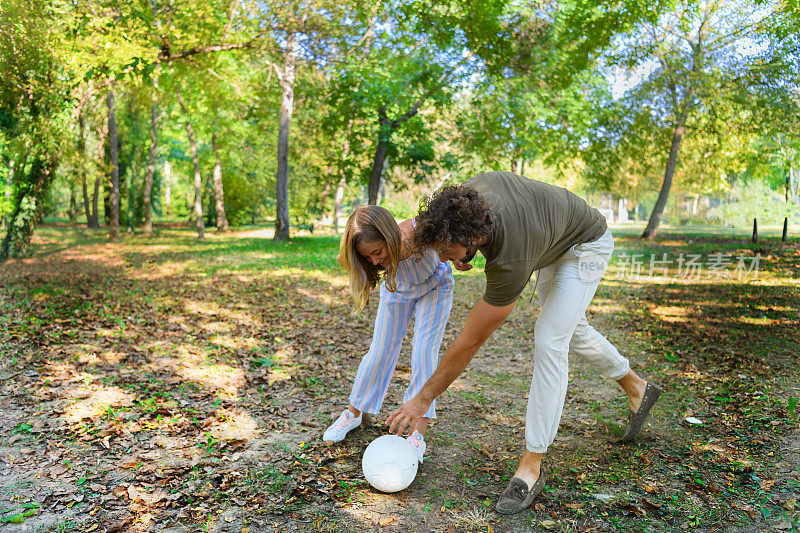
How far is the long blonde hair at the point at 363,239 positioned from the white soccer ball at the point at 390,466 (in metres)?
0.90

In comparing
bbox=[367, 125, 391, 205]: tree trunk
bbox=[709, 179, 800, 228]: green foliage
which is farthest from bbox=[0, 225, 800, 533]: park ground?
bbox=[709, 179, 800, 228]: green foliage

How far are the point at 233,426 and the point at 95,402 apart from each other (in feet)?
4.14

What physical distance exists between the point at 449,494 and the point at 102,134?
19.9 m

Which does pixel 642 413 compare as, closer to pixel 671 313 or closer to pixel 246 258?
pixel 671 313

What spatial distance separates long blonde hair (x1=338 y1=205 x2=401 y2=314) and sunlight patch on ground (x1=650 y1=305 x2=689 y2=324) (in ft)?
21.1

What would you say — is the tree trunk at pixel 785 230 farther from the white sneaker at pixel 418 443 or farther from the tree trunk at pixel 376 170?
the white sneaker at pixel 418 443

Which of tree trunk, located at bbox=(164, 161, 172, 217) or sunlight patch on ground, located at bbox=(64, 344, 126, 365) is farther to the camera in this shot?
tree trunk, located at bbox=(164, 161, 172, 217)

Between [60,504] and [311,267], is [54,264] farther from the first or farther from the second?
[60,504]

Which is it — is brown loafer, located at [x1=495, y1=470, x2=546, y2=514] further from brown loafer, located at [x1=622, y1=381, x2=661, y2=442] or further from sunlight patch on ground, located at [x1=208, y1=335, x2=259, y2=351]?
sunlight patch on ground, located at [x1=208, y1=335, x2=259, y2=351]

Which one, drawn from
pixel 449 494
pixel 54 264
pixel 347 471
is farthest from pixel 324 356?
pixel 54 264

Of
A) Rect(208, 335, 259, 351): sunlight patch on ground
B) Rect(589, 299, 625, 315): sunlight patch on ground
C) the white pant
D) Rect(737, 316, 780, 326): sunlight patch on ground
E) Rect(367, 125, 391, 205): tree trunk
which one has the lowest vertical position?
Rect(208, 335, 259, 351): sunlight patch on ground

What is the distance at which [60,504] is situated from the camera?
3.03 metres

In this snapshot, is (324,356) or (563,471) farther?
(324,356)

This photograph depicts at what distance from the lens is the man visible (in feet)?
8.51
